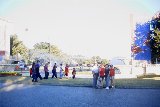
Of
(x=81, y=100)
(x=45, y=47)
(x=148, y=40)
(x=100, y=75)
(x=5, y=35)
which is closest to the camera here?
(x=81, y=100)

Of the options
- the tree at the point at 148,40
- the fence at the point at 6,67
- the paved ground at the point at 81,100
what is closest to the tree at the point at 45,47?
the fence at the point at 6,67

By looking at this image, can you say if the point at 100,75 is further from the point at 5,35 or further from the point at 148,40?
the point at 5,35

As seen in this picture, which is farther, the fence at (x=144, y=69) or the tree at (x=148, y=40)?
the fence at (x=144, y=69)

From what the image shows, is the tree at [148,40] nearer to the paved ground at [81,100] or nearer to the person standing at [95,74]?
the person standing at [95,74]

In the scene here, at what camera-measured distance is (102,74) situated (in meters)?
19.5

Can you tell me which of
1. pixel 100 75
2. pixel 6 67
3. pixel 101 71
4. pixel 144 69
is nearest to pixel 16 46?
pixel 6 67

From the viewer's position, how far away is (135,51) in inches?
1315

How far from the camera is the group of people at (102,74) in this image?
760 inches

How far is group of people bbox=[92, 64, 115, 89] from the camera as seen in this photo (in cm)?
1930

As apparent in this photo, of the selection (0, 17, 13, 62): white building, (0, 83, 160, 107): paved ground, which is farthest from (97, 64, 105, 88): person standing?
(0, 17, 13, 62): white building

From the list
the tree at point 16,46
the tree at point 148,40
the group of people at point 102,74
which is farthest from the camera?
the tree at point 16,46

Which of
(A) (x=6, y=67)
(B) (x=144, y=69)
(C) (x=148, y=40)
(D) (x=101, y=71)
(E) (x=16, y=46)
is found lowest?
(B) (x=144, y=69)

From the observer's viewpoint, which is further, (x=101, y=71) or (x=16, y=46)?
(x=16, y=46)

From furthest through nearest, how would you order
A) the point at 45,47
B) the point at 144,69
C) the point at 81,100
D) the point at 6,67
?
the point at 45,47
the point at 6,67
the point at 144,69
the point at 81,100
